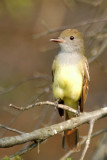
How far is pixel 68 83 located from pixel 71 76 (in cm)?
10

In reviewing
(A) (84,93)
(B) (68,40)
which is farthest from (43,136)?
(B) (68,40)

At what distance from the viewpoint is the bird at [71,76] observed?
4.92 meters

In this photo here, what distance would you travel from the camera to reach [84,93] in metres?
5.03

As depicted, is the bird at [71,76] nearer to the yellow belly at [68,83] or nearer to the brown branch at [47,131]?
the yellow belly at [68,83]

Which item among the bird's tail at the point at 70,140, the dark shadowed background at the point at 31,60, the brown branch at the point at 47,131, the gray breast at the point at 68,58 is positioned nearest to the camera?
the brown branch at the point at 47,131

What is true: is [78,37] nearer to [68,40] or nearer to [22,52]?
[68,40]

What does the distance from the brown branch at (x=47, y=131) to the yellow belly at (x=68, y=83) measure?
67 centimetres

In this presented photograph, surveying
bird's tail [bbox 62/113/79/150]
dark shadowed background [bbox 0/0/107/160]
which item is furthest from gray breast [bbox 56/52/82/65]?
dark shadowed background [bbox 0/0/107/160]

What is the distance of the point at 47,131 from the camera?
3.93 metres

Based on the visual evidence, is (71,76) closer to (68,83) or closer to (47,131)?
(68,83)

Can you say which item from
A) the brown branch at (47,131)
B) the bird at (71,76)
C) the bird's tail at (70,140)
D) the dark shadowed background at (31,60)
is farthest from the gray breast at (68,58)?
the dark shadowed background at (31,60)

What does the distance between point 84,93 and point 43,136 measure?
131 centimetres

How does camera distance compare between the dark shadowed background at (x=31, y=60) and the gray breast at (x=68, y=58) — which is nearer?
the gray breast at (x=68, y=58)

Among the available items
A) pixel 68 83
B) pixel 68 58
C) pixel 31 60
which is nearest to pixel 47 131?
pixel 68 83
